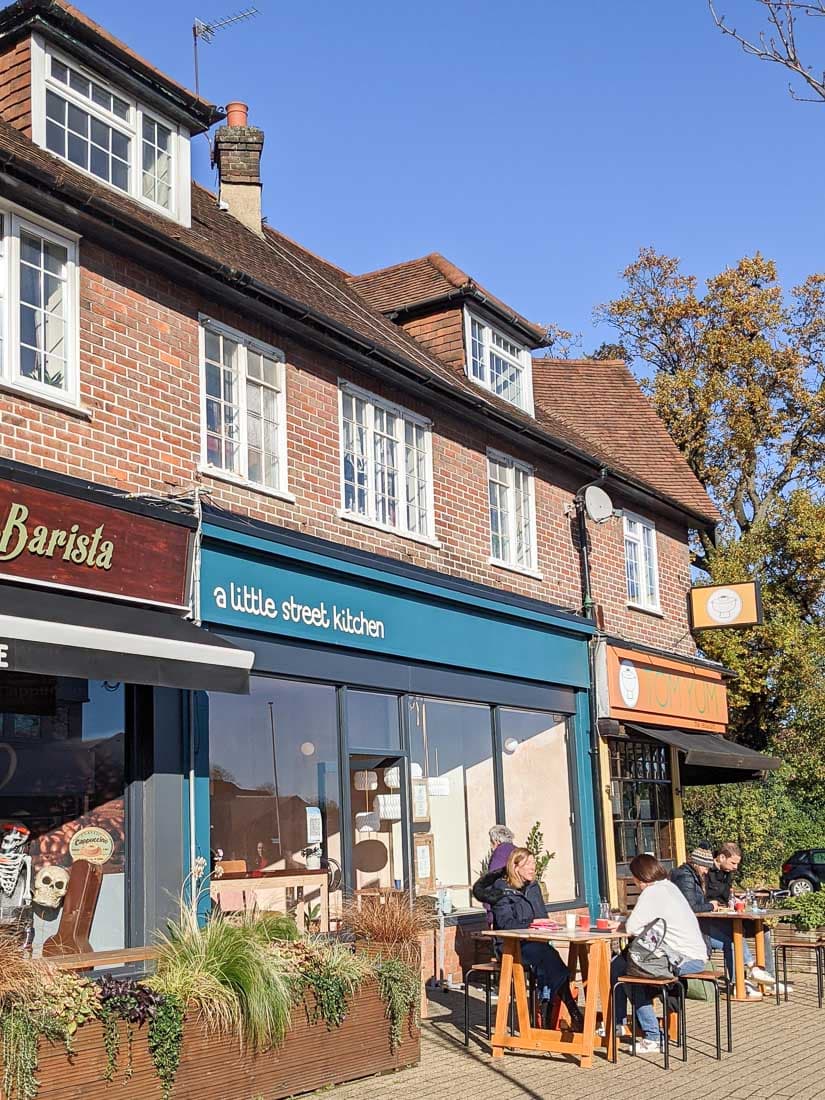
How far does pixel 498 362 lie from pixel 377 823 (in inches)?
298

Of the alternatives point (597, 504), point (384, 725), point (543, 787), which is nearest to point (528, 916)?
point (384, 725)

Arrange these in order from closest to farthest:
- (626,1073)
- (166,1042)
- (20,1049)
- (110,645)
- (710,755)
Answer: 1. (20,1049)
2. (166,1042)
3. (110,645)
4. (626,1073)
5. (710,755)

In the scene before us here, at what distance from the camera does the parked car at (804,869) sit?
96.4 ft

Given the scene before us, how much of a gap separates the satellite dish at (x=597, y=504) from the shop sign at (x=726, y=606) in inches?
157

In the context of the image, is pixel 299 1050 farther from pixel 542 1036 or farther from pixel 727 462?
pixel 727 462

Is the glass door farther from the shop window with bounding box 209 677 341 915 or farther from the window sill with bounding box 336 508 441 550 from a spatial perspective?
the window sill with bounding box 336 508 441 550

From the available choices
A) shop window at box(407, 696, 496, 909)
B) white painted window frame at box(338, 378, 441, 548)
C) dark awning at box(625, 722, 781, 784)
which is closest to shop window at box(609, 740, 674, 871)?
dark awning at box(625, 722, 781, 784)

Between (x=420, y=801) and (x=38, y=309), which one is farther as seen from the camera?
(x=420, y=801)

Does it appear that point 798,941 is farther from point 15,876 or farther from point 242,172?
point 242,172

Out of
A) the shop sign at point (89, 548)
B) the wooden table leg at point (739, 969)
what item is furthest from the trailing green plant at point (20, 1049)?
the wooden table leg at point (739, 969)

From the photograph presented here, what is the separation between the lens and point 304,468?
517 inches

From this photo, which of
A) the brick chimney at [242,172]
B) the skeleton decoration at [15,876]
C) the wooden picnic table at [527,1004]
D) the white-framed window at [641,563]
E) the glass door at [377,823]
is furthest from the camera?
the white-framed window at [641,563]

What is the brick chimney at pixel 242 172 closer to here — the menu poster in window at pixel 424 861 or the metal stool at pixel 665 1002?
the menu poster in window at pixel 424 861

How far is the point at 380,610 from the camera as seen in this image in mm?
13523
